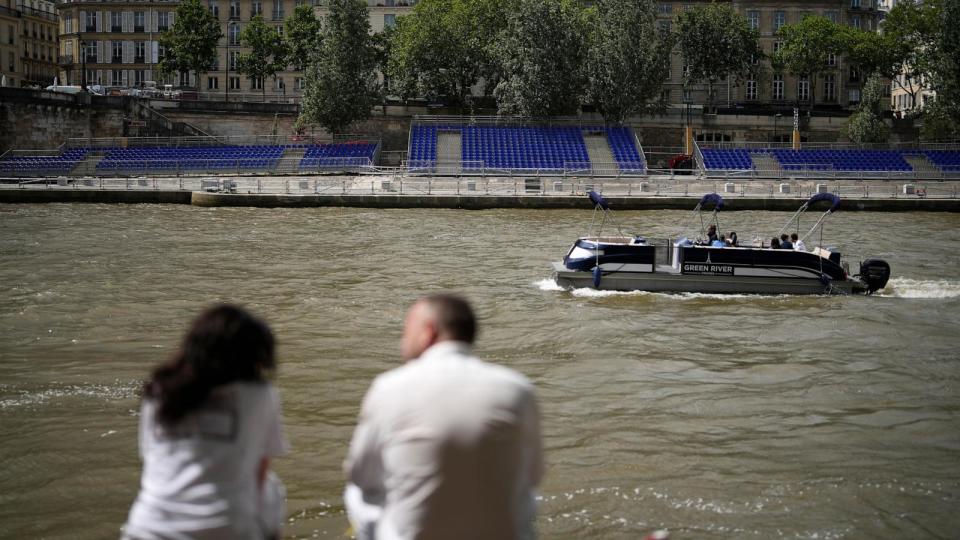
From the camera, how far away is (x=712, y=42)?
8769 centimetres

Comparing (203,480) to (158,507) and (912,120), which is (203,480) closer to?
(158,507)

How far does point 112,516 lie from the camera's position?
12859 millimetres

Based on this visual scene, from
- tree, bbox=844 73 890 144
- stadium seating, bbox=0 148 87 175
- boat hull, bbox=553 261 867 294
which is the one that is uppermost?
tree, bbox=844 73 890 144

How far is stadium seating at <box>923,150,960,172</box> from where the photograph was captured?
223 ft

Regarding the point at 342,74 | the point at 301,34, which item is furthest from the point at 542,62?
the point at 301,34

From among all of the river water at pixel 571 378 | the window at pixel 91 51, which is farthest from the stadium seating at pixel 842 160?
the window at pixel 91 51

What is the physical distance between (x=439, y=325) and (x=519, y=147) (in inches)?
2687

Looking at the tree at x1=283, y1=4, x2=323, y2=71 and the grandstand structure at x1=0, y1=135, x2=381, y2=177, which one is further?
the tree at x1=283, y1=4, x2=323, y2=71

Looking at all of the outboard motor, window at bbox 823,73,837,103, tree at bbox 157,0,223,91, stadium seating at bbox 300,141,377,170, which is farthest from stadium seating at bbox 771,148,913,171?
tree at bbox 157,0,223,91

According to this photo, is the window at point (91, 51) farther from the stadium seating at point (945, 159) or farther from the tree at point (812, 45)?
the stadium seating at point (945, 159)

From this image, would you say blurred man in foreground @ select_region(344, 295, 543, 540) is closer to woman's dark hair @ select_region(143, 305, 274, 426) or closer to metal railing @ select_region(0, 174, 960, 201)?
woman's dark hair @ select_region(143, 305, 274, 426)

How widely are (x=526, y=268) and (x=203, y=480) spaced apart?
1137 inches

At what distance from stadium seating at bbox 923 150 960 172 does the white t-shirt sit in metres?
67.0

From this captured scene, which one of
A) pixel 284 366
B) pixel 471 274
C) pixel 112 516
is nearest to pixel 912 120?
pixel 471 274
